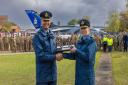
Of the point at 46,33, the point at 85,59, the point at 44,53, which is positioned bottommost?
the point at 85,59

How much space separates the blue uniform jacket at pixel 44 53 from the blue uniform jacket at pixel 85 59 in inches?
16.0

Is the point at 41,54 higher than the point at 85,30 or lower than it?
lower

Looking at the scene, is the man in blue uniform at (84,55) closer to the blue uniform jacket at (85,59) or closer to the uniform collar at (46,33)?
the blue uniform jacket at (85,59)

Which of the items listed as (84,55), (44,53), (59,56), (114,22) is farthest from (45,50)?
(114,22)

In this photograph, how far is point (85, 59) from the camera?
8.31 metres

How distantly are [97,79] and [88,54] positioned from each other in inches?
364

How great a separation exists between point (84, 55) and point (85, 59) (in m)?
0.08

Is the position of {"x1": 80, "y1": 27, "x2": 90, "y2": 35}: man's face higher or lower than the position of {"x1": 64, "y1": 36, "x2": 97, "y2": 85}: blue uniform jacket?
higher

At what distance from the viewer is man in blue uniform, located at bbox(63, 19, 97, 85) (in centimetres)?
830

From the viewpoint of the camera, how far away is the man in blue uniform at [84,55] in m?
8.30

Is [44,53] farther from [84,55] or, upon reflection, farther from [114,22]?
[114,22]

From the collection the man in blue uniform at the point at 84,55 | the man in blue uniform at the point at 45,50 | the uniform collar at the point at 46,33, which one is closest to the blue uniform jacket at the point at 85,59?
the man in blue uniform at the point at 84,55

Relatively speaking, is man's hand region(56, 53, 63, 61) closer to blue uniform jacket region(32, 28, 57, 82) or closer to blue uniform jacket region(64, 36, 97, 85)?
blue uniform jacket region(32, 28, 57, 82)

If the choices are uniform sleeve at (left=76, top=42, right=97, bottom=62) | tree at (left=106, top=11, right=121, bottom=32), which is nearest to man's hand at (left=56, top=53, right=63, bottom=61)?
uniform sleeve at (left=76, top=42, right=97, bottom=62)
